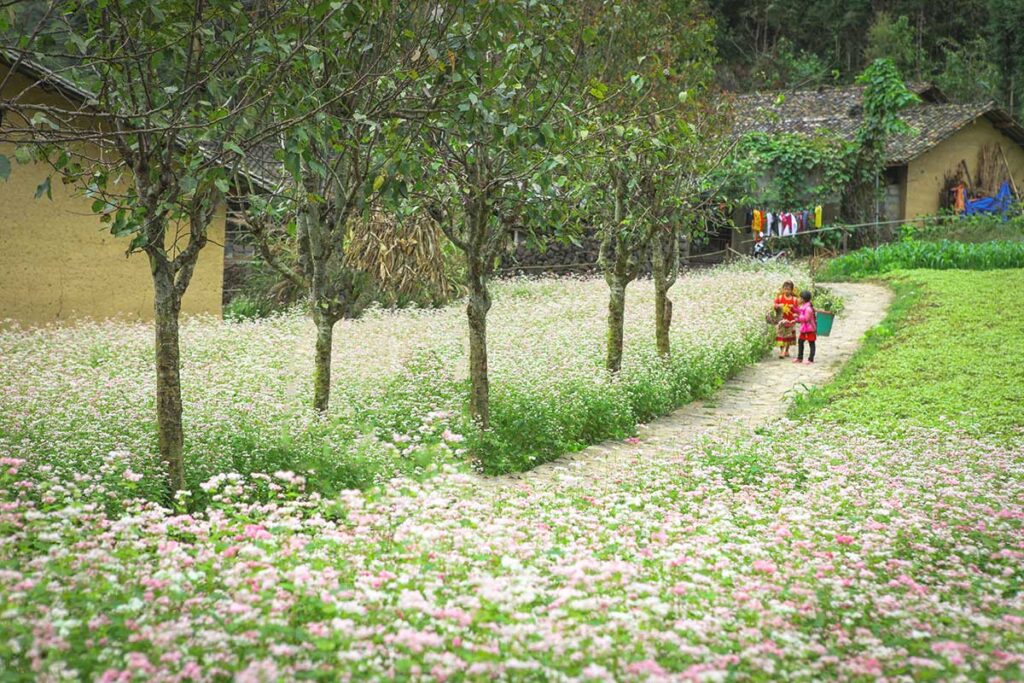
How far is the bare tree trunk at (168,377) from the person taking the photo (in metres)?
6.55

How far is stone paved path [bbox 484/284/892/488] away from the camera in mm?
8830

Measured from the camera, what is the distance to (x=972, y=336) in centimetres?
1481

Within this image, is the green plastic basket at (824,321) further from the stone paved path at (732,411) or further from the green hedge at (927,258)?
the green hedge at (927,258)

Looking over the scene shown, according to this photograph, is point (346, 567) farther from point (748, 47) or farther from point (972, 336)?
point (748, 47)

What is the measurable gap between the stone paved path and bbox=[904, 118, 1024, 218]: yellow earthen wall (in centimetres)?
1232

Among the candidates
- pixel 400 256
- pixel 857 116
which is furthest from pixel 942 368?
pixel 857 116

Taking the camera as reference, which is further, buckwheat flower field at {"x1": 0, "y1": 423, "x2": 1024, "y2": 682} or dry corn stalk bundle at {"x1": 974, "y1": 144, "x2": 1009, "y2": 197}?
dry corn stalk bundle at {"x1": 974, "y1": 144, "x2": 1009, "y2": 197}

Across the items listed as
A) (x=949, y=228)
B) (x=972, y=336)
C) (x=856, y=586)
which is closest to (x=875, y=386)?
(x=972, y=336)

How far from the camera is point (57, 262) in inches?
584

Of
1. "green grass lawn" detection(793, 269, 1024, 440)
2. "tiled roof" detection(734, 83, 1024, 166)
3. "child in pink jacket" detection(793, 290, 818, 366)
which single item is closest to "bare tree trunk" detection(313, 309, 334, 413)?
"green grass lawn" detection(793, 269, 1024, 440)

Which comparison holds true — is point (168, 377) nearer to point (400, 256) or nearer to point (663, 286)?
point (663, 286)

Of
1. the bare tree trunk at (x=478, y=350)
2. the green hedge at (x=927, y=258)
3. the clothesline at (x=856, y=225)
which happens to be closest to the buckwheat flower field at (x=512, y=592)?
the bare tree trunk at (x=478, y=350)

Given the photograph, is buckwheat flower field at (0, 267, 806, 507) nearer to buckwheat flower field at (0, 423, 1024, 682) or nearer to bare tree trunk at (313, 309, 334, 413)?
bare tree trunk at (313, 309, 334, 413)

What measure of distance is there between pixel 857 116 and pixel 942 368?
2109 cm
